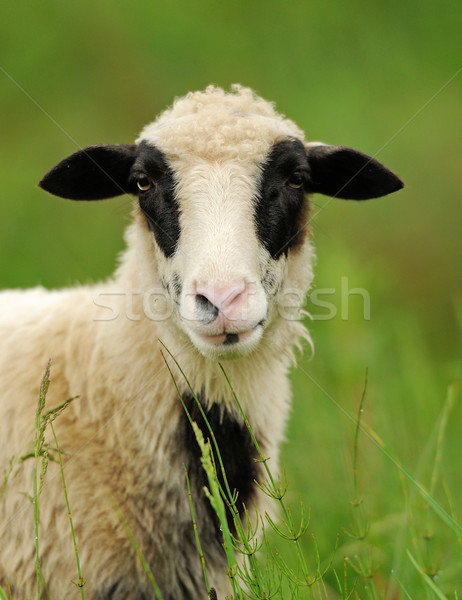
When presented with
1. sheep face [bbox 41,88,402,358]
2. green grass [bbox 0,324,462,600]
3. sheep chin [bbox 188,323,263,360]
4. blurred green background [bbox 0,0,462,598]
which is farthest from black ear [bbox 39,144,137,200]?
blurred green background [bbox 0,0,462,598]

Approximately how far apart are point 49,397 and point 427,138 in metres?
11.3

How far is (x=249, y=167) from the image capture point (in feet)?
11.0

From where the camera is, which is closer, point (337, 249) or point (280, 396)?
point (280, 396)

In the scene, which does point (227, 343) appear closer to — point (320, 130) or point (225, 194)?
point (225, 194)

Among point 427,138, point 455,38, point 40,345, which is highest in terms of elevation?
point 455,38

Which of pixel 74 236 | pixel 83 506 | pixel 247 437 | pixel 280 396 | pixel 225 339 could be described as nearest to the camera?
pixel 225 339

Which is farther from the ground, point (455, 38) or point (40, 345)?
point (455, 38)

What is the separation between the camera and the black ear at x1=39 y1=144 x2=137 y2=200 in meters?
3.64

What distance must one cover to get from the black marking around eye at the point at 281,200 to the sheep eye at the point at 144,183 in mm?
516

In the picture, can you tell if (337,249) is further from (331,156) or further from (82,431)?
(82,431)

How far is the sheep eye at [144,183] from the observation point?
11.5ft

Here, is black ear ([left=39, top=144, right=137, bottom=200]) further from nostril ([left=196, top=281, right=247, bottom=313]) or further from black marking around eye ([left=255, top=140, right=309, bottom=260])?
nostril ([left=196, top=281, right=247, bottom=313])

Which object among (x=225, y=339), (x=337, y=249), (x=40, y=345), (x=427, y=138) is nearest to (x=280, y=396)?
(x=225, y=339)

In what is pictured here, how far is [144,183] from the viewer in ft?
11.6
